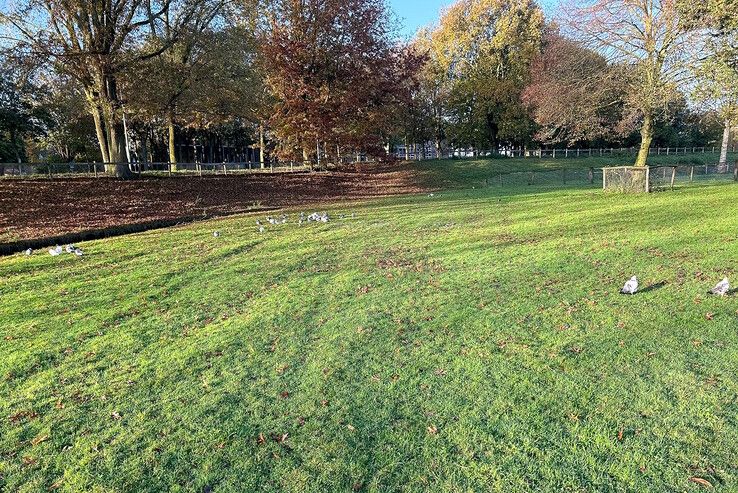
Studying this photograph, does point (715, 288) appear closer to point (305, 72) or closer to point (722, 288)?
point (722, 288)

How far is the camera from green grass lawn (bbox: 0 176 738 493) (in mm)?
2670

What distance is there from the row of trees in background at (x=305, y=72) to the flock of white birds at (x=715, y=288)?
7632 mm

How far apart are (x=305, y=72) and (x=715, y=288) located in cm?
2200

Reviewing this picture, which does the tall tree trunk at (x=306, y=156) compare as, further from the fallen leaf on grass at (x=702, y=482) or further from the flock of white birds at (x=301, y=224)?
the fallen leaf on grass at (x=702, y=482)

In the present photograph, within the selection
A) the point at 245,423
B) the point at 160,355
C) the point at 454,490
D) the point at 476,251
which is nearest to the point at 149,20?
the point at 476,251

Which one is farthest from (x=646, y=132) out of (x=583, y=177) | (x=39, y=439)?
(x=39, y=439)

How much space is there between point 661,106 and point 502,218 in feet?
33.2

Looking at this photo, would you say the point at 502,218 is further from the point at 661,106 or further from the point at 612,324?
the point at 661,106

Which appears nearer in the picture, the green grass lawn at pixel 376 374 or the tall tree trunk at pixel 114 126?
the green grass lawn at pixel 376 374

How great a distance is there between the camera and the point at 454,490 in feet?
8.14

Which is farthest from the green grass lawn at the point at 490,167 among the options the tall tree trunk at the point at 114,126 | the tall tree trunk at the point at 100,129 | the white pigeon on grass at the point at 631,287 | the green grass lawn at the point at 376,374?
the green grass lawn at the point at 376,374

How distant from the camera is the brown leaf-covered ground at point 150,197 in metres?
12.7

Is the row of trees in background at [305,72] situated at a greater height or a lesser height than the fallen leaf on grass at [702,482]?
greater

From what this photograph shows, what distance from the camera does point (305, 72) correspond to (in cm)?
2353
